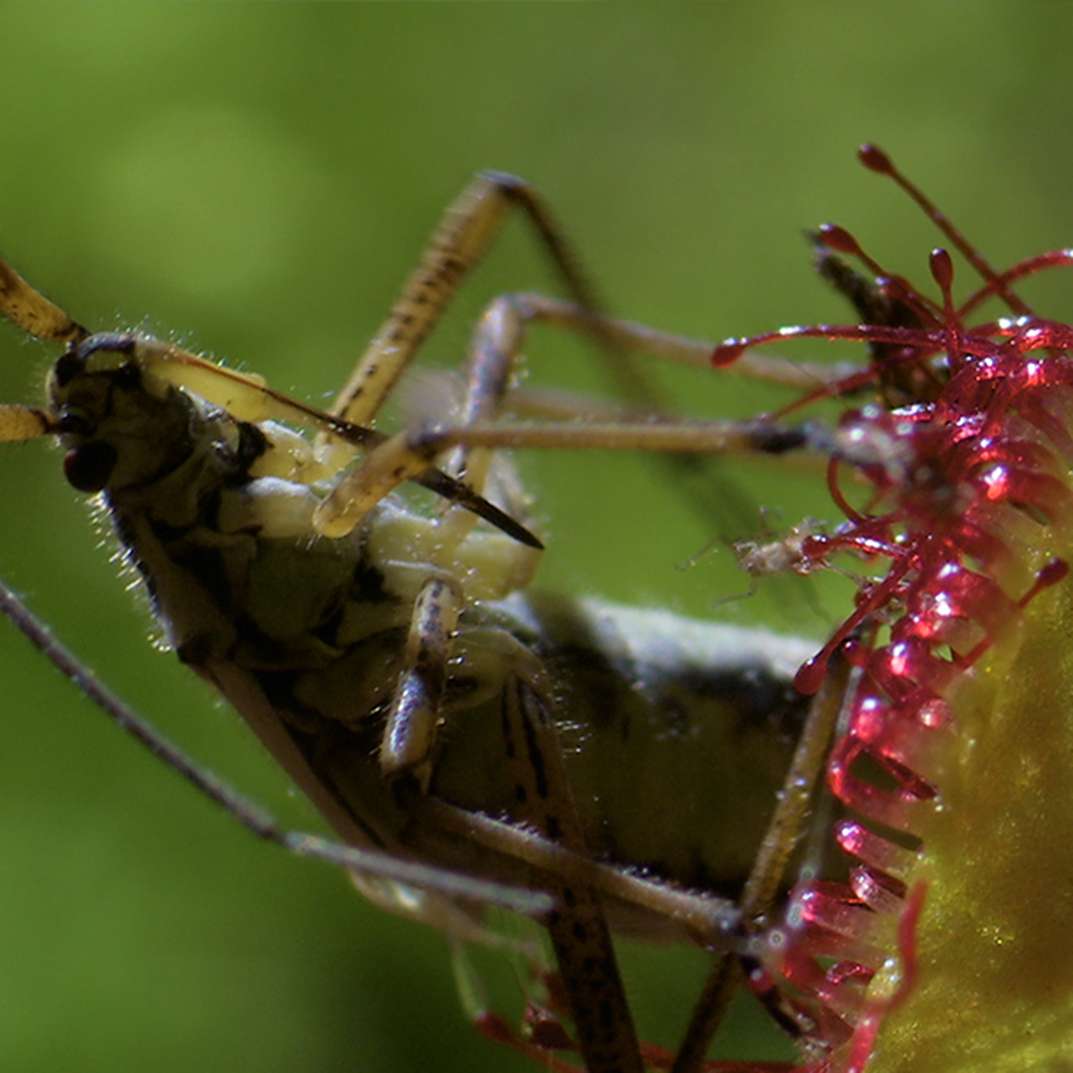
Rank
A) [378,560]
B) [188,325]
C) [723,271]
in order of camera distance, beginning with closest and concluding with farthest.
Result: [378,560] → [188,325] → [723,271]

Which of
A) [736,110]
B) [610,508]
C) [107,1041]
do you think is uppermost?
[736,110]

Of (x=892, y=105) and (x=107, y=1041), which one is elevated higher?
(x=892, y=105)

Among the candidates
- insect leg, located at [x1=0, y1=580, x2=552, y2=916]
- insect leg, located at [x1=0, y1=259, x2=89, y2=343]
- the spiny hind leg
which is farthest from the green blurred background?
insect leg, located at [x1=0, y1=580, x2=552, y2=916]

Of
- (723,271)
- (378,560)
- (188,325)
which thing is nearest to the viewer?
(378,560)

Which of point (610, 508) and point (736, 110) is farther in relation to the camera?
point (736, 110)

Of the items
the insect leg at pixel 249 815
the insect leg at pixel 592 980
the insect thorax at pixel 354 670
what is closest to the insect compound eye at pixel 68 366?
the insect thorax at pixel 354 670

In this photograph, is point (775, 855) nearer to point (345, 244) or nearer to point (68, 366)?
point (68, 366)

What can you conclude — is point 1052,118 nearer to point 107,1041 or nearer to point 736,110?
point 736,110

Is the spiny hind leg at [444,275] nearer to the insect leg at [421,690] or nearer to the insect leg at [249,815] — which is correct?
the insect leg at [421,690]

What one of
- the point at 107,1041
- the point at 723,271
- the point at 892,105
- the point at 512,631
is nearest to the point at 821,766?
the point at 512,631
